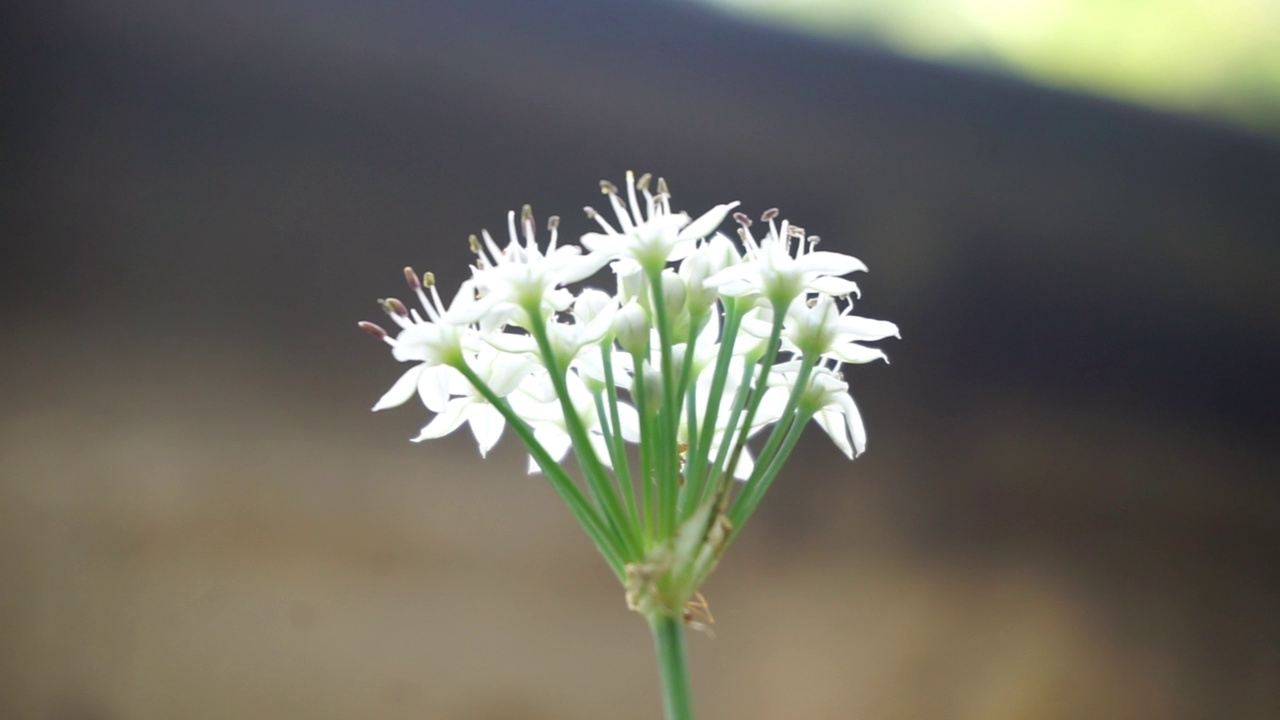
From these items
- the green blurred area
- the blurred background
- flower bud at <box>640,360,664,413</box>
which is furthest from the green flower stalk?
the green blurred area

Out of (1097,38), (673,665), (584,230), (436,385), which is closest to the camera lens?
(673,665)

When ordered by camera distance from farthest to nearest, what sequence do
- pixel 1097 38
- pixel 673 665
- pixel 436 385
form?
pixel 1097 38 < pixel 436 385 < pixel 673 665

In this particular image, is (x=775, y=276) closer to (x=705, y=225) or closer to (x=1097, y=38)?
(x=705, y=225)

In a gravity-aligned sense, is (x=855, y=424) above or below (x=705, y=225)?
below

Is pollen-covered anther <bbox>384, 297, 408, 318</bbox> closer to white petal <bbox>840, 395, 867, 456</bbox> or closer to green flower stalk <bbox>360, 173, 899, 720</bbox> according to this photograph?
green flower stalk <bbox>360, 173, 899, 720</bbox>

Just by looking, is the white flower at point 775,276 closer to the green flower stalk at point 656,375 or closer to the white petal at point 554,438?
the green flower stalk at point 656,375

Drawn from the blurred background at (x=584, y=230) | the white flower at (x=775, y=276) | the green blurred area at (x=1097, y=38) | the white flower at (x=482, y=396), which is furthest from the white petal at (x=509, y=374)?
the green blurred area at (x=1097, y=38)

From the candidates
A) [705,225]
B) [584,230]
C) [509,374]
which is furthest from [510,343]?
[584,230]

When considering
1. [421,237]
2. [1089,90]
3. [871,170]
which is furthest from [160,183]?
[1089,90]
